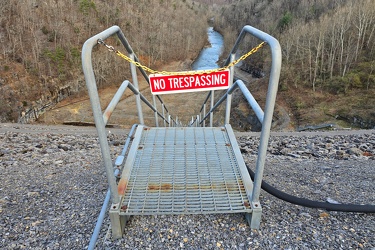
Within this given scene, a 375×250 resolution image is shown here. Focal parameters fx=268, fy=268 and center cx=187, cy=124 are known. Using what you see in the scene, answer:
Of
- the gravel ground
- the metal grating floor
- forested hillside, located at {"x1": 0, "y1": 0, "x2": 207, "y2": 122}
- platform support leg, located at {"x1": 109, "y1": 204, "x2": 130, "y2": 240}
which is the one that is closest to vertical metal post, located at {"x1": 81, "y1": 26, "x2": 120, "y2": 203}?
platform support leg, located at {"x1": 109, "y1": 204, "x2": 130, "y2": 240}

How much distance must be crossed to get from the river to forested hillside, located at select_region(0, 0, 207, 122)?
8.98 ft

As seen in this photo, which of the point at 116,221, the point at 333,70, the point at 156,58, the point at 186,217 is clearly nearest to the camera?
the point at 116,221

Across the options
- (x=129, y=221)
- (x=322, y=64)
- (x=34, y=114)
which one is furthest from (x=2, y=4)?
(x=129, y=221)

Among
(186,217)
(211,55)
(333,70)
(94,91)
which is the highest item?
(94,91)

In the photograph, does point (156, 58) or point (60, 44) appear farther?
point (156, 58)

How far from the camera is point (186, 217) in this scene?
2371 mm

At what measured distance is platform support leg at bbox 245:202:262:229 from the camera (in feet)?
6.92

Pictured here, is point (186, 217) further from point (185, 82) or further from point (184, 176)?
point (185, 82)

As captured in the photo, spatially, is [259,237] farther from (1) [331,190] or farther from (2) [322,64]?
(2) [322,64]

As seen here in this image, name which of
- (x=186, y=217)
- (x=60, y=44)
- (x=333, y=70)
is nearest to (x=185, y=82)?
(x=186, y=217)

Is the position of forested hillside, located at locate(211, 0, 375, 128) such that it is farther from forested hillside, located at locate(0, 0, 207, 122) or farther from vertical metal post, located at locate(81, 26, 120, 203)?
vertical metal post, located at locate(81, 26, 120, 203)

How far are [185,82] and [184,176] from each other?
923 mm

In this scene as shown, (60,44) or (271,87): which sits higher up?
(271,87)

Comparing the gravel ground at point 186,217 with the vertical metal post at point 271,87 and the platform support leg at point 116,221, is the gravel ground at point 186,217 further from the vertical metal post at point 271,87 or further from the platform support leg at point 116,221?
the vertical metal post at point 271,87
